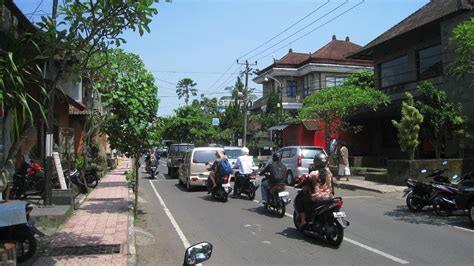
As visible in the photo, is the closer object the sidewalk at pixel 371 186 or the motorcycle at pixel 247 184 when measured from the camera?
the motorcycle at pixel 247 184

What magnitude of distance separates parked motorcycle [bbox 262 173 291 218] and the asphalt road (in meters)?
0.25

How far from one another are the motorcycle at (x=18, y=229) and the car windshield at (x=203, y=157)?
38.8 ft

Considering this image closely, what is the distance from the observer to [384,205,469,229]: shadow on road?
36.6 feet

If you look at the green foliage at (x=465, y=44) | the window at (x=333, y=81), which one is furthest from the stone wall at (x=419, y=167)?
the window at (x=333, y=81)

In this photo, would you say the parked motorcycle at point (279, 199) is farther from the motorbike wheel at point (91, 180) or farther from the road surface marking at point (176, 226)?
the motorbike wheel at point (91, 180)

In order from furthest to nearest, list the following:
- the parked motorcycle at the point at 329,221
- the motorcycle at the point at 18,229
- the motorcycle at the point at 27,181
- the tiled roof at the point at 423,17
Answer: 1. the tiled roof at the point at 423,17
2. the motorcycle at the point at 27,181
3. the parked motorcycle at the point at 329,221
4. the motorcycle at the point at 18,229

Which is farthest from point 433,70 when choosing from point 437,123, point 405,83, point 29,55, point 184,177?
point 29,55

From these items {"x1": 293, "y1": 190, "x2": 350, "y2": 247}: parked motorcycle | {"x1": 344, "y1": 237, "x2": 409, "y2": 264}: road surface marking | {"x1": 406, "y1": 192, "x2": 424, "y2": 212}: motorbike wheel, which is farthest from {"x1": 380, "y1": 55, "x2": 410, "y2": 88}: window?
{"x1": 293, "y1": 190, "x2": 350, "y2": 247}: parked motorcycle

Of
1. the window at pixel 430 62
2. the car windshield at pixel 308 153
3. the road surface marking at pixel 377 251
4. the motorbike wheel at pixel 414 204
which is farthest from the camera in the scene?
the window at pixel 430 62

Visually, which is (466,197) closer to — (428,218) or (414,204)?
(428,218)

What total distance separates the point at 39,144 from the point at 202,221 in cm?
1022

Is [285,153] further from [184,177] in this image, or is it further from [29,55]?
[29,55]

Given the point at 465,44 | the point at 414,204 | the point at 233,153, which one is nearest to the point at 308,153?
the point at 233,153

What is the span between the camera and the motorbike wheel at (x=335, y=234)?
8.48m
